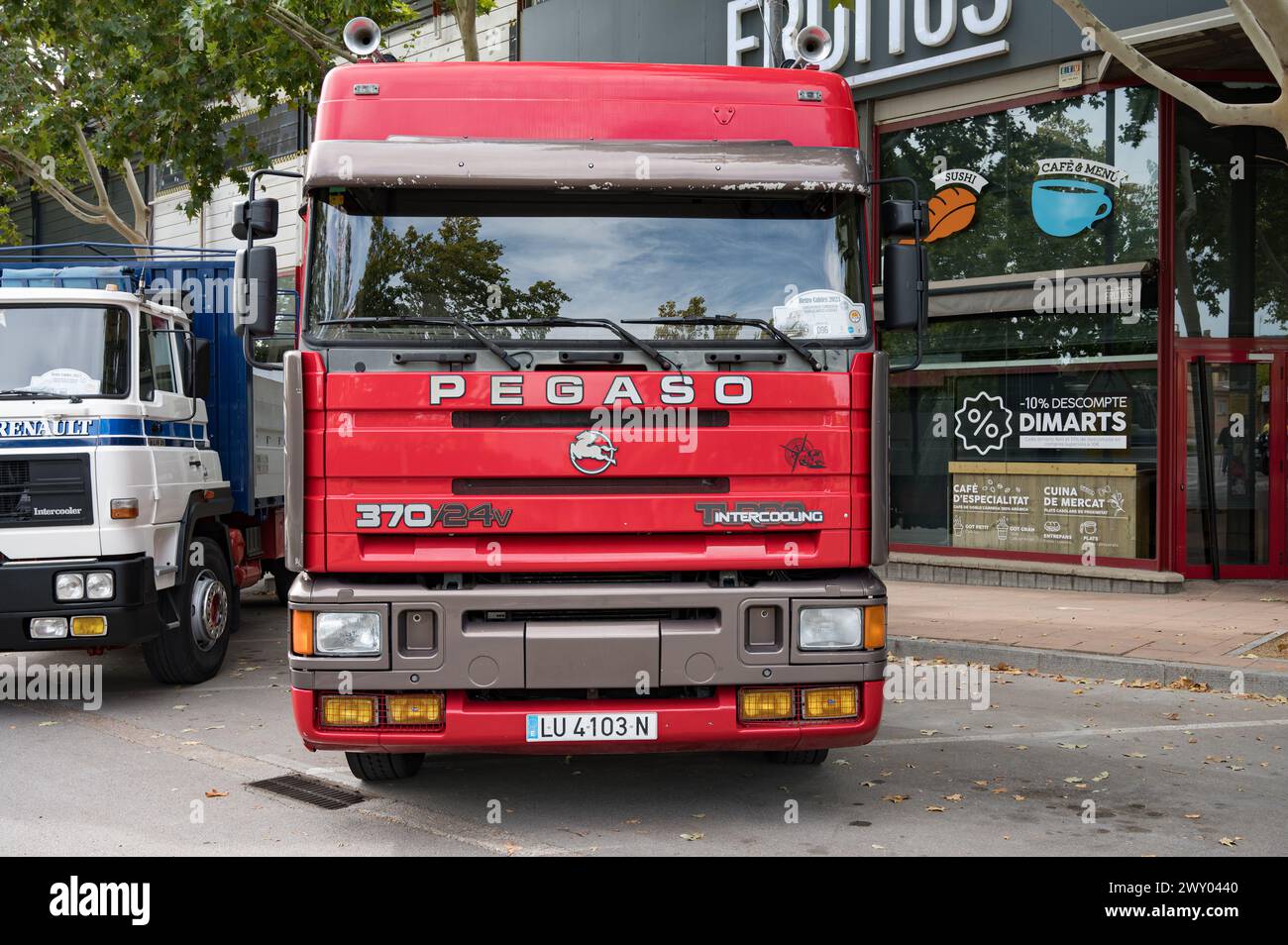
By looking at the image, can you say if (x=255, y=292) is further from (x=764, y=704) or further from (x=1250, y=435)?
(x=1250, y=435)

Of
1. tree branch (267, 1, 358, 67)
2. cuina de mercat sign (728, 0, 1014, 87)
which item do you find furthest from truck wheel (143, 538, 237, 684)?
cuina de mercat sign (728, 0, 1014, 87)

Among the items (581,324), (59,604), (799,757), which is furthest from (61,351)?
(799,757)

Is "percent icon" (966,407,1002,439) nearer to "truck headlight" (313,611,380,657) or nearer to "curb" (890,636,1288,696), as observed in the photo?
"curb" (890,636,1288,696)

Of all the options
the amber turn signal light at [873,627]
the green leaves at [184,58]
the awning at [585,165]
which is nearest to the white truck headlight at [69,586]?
the awning at [585,165]

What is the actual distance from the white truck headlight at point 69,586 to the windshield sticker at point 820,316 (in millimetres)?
4722

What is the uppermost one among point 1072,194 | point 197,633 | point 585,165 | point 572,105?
point 1072,194

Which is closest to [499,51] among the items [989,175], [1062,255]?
[989,175]

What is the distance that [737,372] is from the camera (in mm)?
5172

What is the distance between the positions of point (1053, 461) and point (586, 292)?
9203mm

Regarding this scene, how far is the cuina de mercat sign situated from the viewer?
13344 mm

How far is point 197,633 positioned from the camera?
8.69 m

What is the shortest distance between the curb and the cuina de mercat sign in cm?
655

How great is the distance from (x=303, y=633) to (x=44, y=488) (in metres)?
3.35
